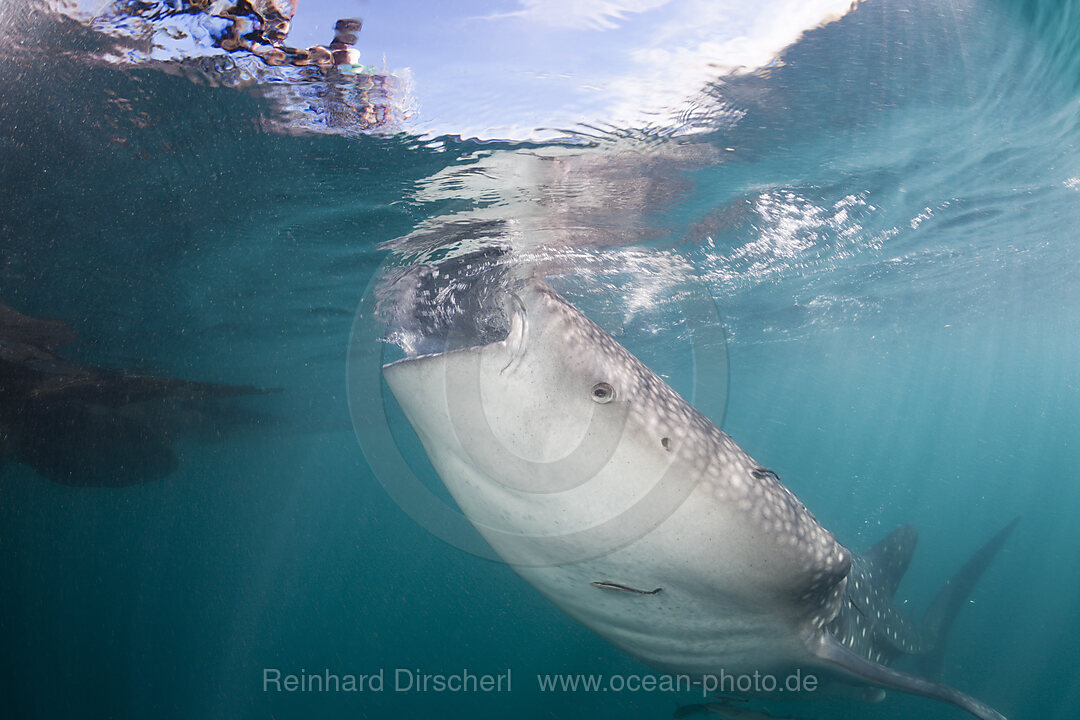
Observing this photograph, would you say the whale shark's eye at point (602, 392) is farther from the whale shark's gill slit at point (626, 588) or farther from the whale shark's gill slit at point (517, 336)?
the whale shark's gill slit at point (626, 588)

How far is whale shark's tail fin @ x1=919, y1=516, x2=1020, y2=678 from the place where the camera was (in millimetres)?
7293

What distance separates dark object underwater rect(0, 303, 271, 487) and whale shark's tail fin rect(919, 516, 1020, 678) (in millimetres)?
16915

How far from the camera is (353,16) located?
3633mm

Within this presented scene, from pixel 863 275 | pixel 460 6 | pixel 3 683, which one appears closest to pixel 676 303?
pixel 863 275

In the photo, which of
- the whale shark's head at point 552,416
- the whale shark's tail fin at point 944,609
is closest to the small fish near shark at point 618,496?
the whale shark's head at point 552,416

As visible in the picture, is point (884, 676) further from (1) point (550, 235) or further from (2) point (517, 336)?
(1) point (550, 235)

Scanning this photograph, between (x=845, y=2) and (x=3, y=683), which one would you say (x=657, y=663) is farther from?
(x=3, y=683)

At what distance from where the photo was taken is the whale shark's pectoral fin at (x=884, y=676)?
9.54 ft

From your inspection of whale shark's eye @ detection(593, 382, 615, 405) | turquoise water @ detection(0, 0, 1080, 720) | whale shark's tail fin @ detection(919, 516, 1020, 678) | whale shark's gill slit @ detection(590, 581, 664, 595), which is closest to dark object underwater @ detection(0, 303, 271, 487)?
turquoise water @ detection(0, 0, 1080, 720)

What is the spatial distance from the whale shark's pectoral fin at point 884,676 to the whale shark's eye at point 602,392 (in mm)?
2285

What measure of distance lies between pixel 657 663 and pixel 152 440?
16.6 m

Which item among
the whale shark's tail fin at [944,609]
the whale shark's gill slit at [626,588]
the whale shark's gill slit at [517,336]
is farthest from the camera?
Result: the whale shark's tail fin at [944,609]

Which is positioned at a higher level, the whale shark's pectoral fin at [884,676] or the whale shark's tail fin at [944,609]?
the whale shark's pectoral fin at [884,676]

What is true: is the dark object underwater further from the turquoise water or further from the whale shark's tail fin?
the whale shark's tail fin
